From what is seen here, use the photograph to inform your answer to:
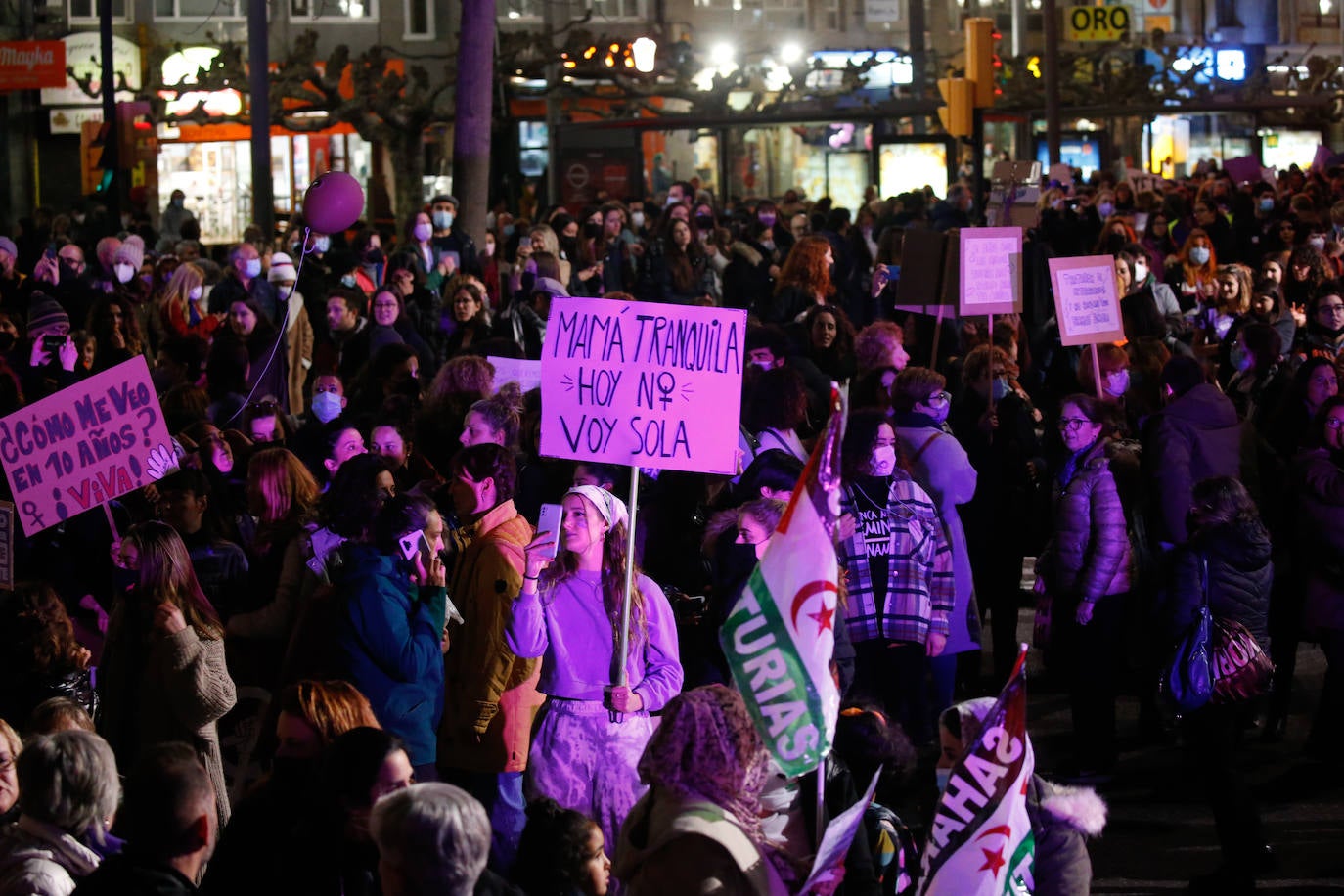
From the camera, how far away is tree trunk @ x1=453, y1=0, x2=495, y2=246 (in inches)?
752

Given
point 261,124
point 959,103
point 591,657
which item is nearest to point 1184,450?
point 591,657

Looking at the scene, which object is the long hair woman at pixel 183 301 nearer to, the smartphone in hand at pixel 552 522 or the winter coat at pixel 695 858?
the smartphone in hand at pixel 552 522

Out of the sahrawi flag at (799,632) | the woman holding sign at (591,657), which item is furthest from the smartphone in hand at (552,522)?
the sahrawi flag at (799,632)

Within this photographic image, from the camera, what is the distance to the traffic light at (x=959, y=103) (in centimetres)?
2064

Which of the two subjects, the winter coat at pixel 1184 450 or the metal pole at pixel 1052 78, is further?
the metal pole at pixel 1052 78

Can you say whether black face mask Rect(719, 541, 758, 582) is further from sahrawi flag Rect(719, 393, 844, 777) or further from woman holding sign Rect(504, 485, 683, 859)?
sahrawi flag Rect(719, 393, 844, 777)

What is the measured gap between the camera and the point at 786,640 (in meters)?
4.51

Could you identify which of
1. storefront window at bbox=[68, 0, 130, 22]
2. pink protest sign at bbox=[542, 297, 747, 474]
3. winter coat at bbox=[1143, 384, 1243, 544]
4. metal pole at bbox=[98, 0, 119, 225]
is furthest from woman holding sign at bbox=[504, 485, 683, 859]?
storefront window at bbox=[68, 0, 130, 22]

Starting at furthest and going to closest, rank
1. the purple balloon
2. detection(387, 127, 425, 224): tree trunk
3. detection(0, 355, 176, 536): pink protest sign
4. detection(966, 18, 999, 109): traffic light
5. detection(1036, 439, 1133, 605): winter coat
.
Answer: detection(387, 127, 425, 224): tree trunk → detection(966, 18, 999, 109): traffic light → the purple balloon → detection(1036, 439, 1133, 605): winter coat → detection(0, 355, 176, 536): pink protest sign

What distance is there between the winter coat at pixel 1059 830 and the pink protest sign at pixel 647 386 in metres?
2.11

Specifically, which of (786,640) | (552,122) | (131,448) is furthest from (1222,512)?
(552,122)

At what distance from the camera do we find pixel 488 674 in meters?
6.59

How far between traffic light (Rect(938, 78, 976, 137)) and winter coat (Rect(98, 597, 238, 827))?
50.8 feet

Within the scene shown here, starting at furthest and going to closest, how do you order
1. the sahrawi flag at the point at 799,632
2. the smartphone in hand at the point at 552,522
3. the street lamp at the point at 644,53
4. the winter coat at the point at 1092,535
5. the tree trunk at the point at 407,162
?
1. the tree trunk at the point at 407,162
2. the street lamp at the point at 644,53
3. the winter coat at the point at 1092,535
4. the smartphone in hand at the point at 552,522
5. the sahrawi flag at the point at 799,632
